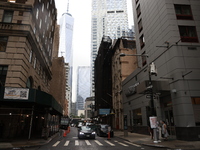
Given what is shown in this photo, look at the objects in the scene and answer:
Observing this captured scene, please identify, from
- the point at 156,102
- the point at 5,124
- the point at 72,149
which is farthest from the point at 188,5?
the point at 5,124

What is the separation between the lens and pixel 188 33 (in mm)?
18672

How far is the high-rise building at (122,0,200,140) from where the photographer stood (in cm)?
1577

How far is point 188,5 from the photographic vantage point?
64.7 ft

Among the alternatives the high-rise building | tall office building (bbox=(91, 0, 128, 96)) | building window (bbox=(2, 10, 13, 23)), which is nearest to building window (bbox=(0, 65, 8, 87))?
building window (bbox=(2, 10, 13, 23))

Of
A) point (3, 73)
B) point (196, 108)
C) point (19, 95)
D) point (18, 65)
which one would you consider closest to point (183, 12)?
point (196, 108)

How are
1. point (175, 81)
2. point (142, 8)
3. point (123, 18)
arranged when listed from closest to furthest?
point (175, 81)
point (142, 8)
point (123, 18)

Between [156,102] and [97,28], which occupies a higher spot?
[97,28]

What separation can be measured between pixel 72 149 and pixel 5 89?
8.34 meters

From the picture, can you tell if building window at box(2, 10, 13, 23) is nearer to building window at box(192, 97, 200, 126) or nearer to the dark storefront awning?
the dark storefront awning

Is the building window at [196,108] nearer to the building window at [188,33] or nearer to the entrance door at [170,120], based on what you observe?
the entrance door at [170,120]

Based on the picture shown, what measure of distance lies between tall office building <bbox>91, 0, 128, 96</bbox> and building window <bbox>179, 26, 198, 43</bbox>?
111471mm

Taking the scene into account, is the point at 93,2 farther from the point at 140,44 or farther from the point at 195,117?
the point at 195,117

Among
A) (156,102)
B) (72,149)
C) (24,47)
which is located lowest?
(72,149)

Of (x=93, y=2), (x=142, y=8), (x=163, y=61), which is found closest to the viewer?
(x=163, y=61)
